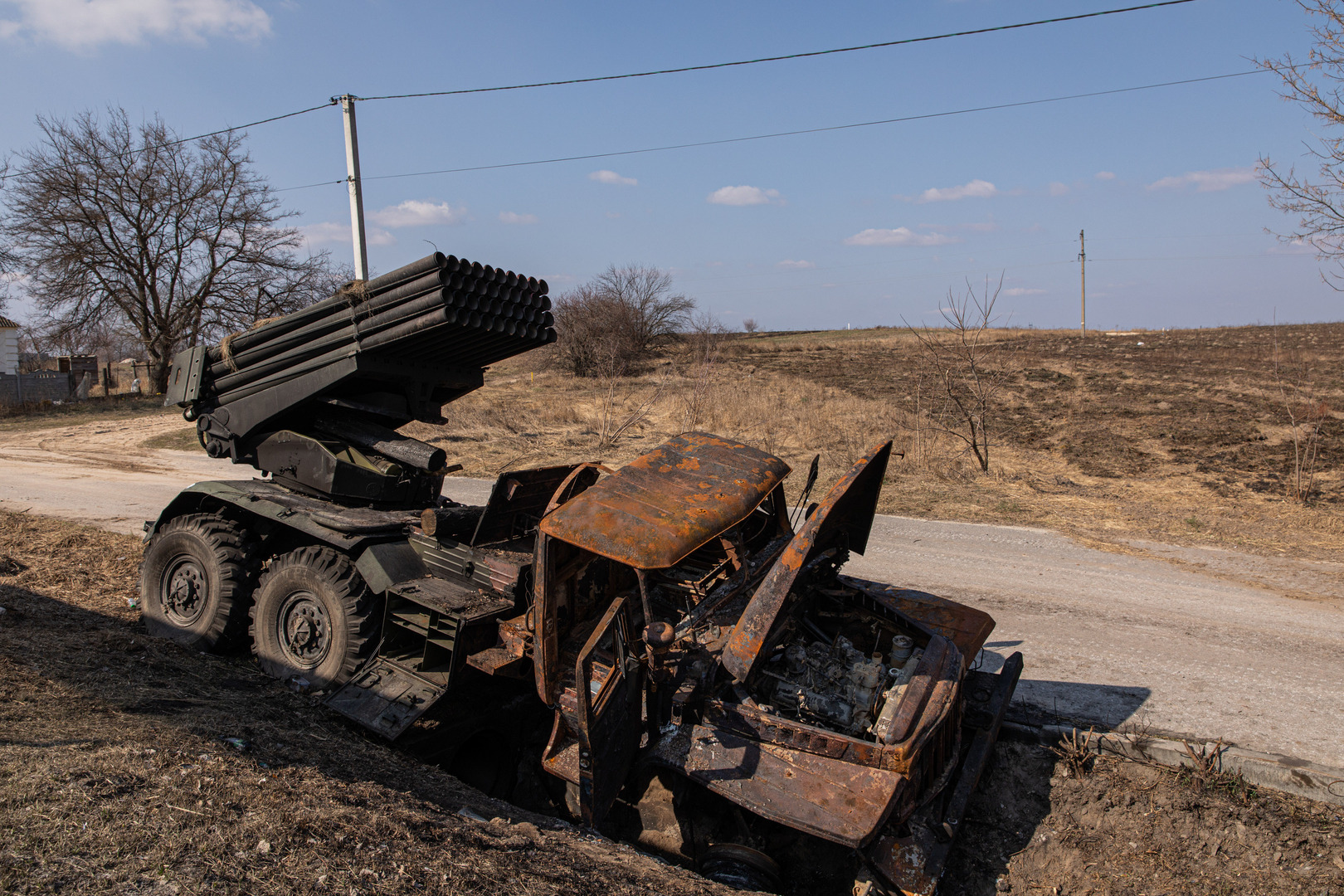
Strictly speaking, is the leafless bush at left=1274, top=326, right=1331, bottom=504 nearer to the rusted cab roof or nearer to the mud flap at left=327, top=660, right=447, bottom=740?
the rusted cab roof

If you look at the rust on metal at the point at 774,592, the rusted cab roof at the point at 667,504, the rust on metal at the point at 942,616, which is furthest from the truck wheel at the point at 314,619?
the rust on metal at the point at 942,616

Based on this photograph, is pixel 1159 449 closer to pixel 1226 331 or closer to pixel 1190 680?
pixel 1190 680

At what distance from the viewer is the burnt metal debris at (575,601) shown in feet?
11.6

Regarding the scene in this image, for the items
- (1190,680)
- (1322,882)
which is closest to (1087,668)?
(1190,680)

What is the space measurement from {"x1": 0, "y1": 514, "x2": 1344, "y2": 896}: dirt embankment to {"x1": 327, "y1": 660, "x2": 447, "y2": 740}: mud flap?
0.15 meters

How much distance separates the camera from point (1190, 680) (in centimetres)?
584

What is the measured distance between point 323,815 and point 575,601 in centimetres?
171

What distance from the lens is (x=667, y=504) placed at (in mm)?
3803

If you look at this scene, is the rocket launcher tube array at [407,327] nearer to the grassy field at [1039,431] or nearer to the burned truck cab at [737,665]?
the burned truck cab at [737,665]

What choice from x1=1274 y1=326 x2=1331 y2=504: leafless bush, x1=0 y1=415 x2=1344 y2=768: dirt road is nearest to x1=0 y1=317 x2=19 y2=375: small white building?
x1=0 y1=415 x2=1344 y2=768: dirt road

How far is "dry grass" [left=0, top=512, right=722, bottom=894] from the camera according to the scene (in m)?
2.65

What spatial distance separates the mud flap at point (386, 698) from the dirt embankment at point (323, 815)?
5.9 inches

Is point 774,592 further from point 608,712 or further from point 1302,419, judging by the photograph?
point 1302,419

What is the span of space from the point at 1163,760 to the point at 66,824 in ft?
Result: 17.4
